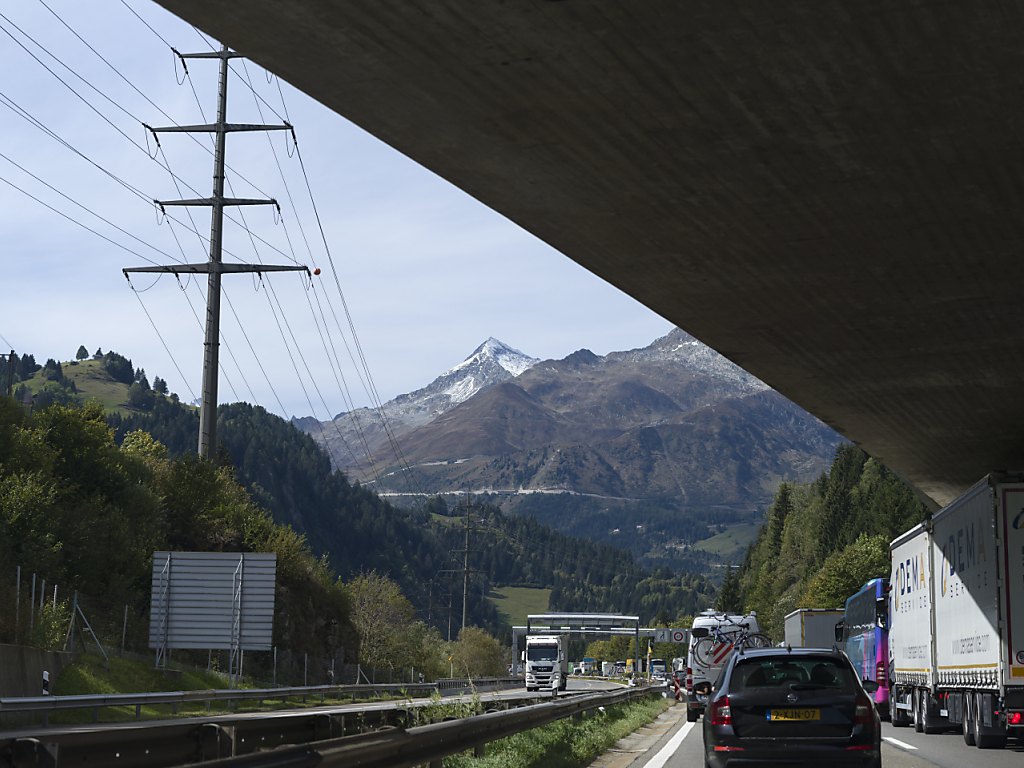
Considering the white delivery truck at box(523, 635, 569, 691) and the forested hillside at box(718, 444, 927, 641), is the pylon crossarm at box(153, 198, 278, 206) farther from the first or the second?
the forested hillside at box(718, 444, 927, 641)

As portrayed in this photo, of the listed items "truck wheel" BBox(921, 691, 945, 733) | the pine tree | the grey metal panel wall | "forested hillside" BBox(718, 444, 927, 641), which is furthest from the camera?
the pine tree

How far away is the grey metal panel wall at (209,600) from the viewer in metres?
37.6

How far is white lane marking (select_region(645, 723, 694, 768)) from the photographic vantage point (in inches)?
578

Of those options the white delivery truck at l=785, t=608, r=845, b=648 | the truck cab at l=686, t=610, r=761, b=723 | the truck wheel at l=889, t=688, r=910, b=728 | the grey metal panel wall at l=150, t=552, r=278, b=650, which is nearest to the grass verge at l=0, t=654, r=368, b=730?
the grey metal panel wall at l=150, t=552, r=278, b=650

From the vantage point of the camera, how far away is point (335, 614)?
58.4m

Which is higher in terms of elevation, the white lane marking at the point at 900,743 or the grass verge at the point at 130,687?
the white lane marking at the point at 900,743

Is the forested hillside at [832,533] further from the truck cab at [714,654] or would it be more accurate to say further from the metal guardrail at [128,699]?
the metal guardrail at [128,699]

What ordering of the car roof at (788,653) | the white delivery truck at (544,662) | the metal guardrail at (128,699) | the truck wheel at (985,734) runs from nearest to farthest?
1. the car roof at (788,653)
2. the truck wheel at (985,734)
3. the metal guardrail at (128,699)
4. the white delivery truck at (544,662)

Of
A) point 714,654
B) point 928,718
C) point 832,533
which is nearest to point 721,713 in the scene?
point 928,718

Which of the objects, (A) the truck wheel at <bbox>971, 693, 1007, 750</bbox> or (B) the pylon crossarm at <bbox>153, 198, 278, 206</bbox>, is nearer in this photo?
(A) the truck wheel at <bbox>971, 693, 1007, 750</bbox>

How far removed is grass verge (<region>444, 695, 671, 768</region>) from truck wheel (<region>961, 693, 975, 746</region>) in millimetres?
5868

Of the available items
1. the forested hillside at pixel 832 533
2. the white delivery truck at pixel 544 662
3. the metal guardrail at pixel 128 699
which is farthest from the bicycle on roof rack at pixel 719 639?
the forested hillside at pixel 832 533

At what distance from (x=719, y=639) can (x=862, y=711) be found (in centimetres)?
2315

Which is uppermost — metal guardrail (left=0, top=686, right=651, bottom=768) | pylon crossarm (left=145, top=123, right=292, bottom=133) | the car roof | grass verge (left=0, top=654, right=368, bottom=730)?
pylon crossarm (left=145, top=123, right=292, bottom=133)
